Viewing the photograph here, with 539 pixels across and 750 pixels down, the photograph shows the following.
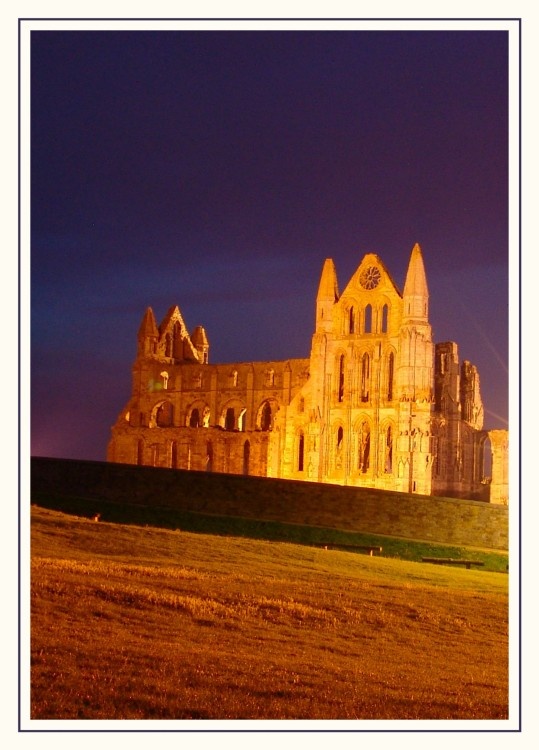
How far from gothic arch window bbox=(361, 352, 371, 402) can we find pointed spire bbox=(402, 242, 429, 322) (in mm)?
3623

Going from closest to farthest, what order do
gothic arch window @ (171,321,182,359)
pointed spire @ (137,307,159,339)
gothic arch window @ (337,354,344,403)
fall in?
gothic arch window @ (337,354,344,403) < pointed spire @ (137,307,159,339) < gothic arch window @ (171,321,182,359)

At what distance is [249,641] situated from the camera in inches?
1117

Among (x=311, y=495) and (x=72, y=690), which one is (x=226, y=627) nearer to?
(x=72, y=690)

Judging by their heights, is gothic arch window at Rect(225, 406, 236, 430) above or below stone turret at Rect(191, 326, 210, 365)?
below

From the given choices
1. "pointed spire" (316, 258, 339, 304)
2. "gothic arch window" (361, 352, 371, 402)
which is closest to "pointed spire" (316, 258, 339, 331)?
"pointed spire" (316, 258, 339, 304)

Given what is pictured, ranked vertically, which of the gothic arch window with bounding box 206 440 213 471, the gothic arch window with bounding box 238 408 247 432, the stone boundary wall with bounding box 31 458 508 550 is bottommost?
the stone boundary wall with bounding box 31 458 508 550

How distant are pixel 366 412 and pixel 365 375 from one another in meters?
2.13

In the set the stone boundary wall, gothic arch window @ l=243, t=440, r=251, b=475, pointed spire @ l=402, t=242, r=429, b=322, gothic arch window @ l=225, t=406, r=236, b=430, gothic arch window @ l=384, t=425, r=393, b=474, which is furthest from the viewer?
gothic arch window @ l=225, t=406, r=236, b=430

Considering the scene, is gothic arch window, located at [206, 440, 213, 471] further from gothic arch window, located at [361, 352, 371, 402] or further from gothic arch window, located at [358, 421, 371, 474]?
gothic arch window, located at [361, 352, 371, 402]

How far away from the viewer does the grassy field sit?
85.1ft

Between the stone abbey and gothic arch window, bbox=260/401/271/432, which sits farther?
gothic arch window, bbox=260/401/271/432
